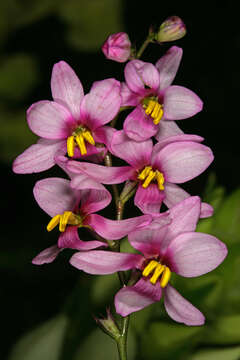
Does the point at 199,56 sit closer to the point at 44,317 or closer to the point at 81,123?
the point at 44,317

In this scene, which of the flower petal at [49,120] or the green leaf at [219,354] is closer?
the flower petal at [49,120]

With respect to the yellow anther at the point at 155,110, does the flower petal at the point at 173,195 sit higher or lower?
lower

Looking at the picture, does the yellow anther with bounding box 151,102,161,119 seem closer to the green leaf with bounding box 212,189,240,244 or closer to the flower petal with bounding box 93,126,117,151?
the flower petal with bounding box 93,126,117,151

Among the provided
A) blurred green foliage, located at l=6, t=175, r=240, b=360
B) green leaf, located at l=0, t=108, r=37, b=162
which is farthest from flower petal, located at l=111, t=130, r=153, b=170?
green leaf, located at l=0, t=108, r=37, b=162

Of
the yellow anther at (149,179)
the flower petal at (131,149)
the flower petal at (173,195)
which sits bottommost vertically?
the flower petal at (173,195)

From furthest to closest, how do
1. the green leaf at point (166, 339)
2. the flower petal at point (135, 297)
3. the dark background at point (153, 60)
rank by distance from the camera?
1. the dark background at point (153, 60)
2. the green leaf at point (166, 339)
3. the flower petal at point (135, 297)

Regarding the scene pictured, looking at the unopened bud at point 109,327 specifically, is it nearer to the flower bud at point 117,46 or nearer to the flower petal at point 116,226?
the flower petal at point 116,226

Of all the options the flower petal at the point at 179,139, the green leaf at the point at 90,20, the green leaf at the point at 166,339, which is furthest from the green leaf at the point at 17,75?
the flower petal at the point at 179,139

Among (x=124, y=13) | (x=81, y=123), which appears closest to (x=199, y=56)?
(x=124, y=13)

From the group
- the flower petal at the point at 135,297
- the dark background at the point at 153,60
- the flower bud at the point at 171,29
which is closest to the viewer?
the flower petal at the point at 135,297
